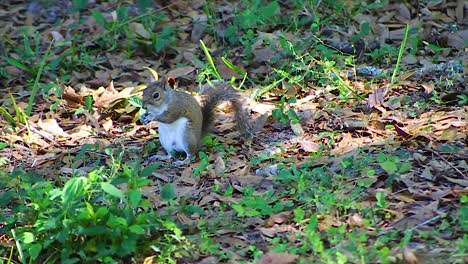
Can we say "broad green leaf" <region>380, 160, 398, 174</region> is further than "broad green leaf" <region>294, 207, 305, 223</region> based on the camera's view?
Yes

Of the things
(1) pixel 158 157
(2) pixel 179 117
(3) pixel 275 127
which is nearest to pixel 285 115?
(3) pixel 275 127

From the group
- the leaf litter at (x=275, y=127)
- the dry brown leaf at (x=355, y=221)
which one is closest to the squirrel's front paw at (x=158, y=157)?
the leaf litter at (x=275, y=127)

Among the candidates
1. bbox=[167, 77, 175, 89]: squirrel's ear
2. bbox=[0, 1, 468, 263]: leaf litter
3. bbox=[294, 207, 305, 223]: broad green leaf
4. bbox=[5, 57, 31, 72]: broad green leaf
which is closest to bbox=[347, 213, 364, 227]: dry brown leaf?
bbox=[0, 1, 468, 263]: leaf litter

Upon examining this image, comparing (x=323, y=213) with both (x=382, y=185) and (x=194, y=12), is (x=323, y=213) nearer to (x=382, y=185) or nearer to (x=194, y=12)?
(x=382, y=185)

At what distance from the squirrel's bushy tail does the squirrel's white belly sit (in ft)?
0.79

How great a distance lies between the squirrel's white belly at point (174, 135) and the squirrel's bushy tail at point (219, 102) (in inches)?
9.5

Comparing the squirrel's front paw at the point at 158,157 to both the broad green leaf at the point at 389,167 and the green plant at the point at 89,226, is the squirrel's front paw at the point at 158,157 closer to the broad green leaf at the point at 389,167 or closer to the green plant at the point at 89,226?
the green plant at the point at 89,226

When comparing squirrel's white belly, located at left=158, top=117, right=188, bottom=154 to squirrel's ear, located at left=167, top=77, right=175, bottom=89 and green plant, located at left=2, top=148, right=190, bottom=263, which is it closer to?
squirrel's ear, located at left=167, top=77, right=175, bottom=89

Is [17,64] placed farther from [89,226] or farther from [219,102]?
[89,226]

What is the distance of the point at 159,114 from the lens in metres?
5.54

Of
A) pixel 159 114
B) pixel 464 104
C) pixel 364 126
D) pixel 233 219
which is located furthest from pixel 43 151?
pixel 464 104

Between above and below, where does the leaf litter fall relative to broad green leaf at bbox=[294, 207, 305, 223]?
below

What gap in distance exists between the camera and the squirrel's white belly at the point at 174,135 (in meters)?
5.48

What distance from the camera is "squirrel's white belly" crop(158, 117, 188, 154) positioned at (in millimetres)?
5477
